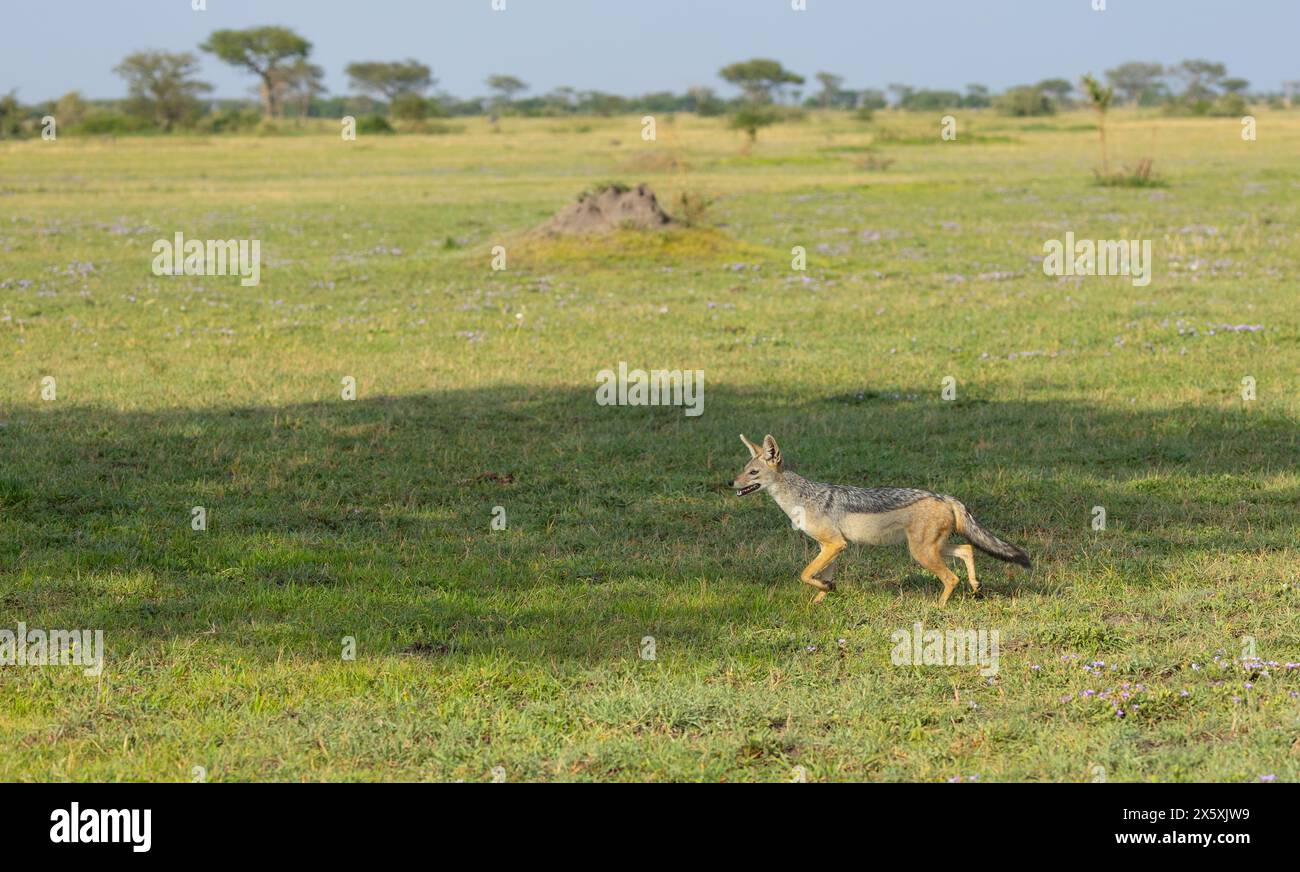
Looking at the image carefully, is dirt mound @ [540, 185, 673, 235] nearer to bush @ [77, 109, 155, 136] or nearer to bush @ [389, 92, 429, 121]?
bush @ [77, 109, 155, 136]

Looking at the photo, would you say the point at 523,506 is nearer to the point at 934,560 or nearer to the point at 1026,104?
the point at 934,560

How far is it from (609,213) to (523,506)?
17501mm

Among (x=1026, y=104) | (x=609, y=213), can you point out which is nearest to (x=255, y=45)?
(x=1026, y=104)

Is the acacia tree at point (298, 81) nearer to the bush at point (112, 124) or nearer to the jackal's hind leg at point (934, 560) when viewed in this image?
the bush at point (112, 124)

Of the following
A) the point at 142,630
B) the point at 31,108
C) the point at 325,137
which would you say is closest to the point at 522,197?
the point at 142,630

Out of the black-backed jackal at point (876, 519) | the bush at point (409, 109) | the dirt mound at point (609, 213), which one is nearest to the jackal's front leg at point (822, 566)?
the black-backed jackal at point (876, 519)

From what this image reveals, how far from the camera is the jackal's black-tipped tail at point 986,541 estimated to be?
8625mm

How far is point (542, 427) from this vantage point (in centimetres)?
1430

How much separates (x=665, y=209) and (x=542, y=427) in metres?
16.5

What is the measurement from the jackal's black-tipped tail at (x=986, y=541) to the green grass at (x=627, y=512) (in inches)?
14.2

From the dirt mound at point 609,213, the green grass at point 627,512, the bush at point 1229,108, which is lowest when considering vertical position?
the green grass at point 627,512

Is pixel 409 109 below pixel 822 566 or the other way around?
the other way around

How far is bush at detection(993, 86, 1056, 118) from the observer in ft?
392

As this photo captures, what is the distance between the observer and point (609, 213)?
92.5ft
